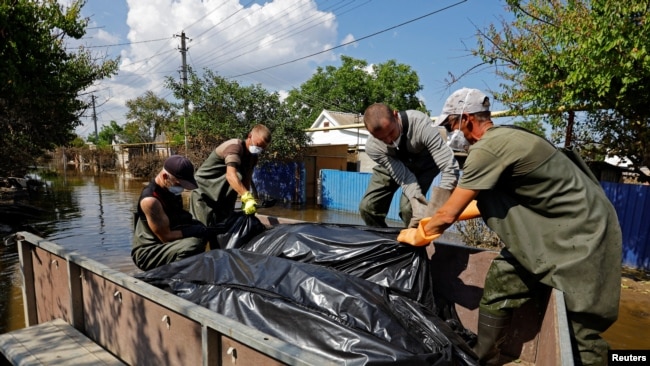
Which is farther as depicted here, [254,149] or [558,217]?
[254,149]

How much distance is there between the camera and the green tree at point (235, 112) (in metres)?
12.4

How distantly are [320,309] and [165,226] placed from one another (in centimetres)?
158

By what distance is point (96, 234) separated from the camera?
24.9 feet

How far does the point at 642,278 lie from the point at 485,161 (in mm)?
5769

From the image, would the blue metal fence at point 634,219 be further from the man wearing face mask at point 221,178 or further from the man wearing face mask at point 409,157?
the man wearing face mask at point 221,178

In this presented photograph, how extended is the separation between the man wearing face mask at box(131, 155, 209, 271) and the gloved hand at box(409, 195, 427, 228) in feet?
5.14

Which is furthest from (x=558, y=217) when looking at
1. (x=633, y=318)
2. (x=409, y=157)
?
(x=633, y=318)

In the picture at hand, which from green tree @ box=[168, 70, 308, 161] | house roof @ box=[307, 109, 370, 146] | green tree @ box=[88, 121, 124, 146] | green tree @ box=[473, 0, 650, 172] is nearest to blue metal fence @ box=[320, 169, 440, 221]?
green tree @ box=[168, 70, 308, 161]

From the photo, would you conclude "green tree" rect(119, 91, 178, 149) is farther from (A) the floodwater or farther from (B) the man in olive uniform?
(B) the man in olive uniform

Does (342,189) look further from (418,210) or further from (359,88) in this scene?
(359,88)

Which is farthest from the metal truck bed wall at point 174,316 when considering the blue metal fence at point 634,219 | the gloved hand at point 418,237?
the blue metal fence at point 634,219

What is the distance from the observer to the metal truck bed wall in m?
1.23

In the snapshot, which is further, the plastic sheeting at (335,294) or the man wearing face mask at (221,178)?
the man wearing face mask at (221,178)

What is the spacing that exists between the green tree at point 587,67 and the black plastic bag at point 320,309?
4.08 meters
